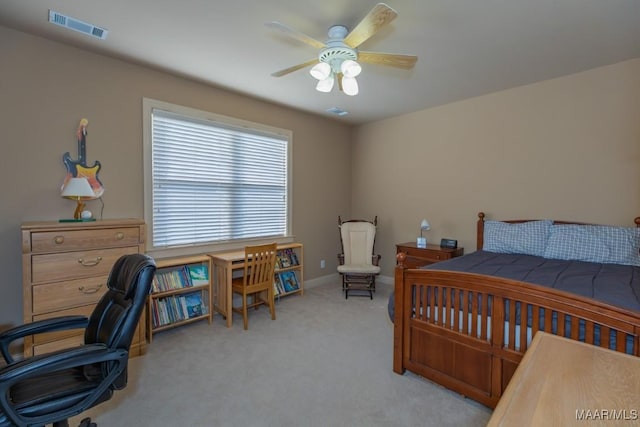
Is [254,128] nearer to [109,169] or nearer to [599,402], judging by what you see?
[109,169]

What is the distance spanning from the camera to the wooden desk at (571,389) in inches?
30.9

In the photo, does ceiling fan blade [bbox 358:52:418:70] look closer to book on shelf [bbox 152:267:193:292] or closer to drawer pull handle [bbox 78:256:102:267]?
drawer pull handle [bbox 78:256:102:267]

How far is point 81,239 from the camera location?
2369 mm

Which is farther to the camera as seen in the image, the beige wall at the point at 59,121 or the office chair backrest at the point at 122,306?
the beige wall at the point at 59,121

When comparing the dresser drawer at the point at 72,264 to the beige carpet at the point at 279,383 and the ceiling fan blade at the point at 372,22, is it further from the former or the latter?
the ceiling fan blade at the point at 372,22

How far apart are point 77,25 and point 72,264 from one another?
183 cm

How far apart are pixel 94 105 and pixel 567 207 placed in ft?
16.0

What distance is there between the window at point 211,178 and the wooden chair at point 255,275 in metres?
0.70

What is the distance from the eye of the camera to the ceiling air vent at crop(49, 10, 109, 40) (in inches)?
87.7

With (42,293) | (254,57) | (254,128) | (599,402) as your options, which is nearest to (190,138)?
(254,128)

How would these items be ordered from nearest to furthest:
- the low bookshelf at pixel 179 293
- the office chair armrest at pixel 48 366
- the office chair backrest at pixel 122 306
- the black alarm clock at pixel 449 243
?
the office chair armrest at pixel 48 366
the office chair backrest at pixel 122 306
the low bookshelf at pixel 179 293
the black alarm clock at pixel 449 243

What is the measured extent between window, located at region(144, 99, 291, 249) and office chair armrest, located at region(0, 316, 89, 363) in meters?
1.58

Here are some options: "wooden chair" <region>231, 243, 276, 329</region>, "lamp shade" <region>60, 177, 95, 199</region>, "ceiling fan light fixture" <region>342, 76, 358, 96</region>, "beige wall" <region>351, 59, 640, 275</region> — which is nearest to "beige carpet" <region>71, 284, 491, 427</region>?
"wooden chair" <region>231, 243, 276, 329</region>

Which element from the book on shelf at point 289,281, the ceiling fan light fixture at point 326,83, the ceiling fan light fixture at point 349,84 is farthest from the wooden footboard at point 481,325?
the book on shelf at point 289,281
